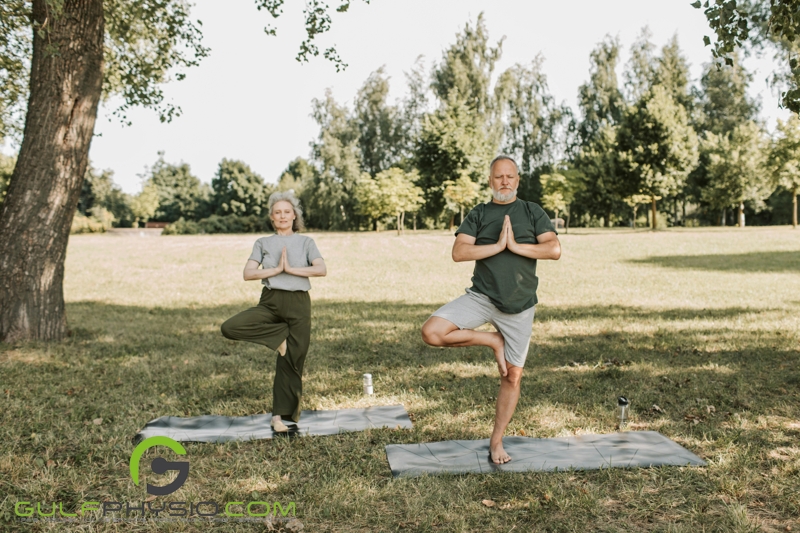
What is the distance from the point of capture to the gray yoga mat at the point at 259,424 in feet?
17.3

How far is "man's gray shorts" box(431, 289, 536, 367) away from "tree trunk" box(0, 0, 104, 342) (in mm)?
6934

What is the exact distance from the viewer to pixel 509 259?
14.5 ft

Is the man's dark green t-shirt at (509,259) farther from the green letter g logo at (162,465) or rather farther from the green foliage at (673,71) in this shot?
the green foliage at (673,71)

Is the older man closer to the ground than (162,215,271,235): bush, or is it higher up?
closer to the ground

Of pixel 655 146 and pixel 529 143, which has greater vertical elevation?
pixel 529 143

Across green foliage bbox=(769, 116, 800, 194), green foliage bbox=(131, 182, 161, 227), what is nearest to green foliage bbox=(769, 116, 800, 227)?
green foliage bbox=(769, 116, 800, 194)

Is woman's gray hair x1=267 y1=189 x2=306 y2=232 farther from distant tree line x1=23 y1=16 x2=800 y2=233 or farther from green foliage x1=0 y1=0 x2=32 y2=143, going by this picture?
distant tree line x1=23 y1=16 x2=800 y2=233

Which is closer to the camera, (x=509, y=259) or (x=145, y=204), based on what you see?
(x=509, y=259)

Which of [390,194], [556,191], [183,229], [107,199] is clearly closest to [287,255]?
[390,194]

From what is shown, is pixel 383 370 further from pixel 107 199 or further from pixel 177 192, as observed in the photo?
pixel 107 199

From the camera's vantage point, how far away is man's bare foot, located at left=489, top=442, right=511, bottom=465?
4590mm

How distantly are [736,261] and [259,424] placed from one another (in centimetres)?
2100

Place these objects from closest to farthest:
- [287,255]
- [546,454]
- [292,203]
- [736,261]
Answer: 1. [546,454]
2. [287,255]
3. [292,203]
4. [736,261]

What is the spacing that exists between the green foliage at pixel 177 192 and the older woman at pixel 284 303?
79.0 m
